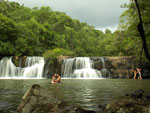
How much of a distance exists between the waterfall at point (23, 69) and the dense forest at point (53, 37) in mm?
2133

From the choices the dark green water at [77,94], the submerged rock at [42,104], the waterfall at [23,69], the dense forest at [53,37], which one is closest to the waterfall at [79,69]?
the dense forest at [53,37]

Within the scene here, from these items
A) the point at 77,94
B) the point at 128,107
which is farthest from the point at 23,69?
the point at 128,107

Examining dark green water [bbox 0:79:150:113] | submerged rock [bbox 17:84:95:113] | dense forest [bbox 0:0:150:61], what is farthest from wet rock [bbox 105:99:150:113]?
dense forest [bbox 0:0:150:61]

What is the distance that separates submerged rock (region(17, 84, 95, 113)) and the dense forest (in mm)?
9000

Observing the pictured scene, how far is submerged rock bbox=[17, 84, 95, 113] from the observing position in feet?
16.7

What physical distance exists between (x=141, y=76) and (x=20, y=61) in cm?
2168

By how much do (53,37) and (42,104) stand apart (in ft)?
156

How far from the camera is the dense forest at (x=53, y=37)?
27.6m

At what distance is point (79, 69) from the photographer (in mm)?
32438

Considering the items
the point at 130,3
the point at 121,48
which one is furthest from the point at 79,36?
the point at 130,3

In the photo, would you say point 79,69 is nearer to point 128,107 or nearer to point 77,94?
point 77,94

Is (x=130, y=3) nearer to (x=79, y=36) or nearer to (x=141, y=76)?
(x=141, y=76)

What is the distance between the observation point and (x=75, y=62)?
32.7m

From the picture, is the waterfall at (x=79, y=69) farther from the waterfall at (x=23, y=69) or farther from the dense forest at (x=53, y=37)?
the waterfall at (x=23, y=69)
